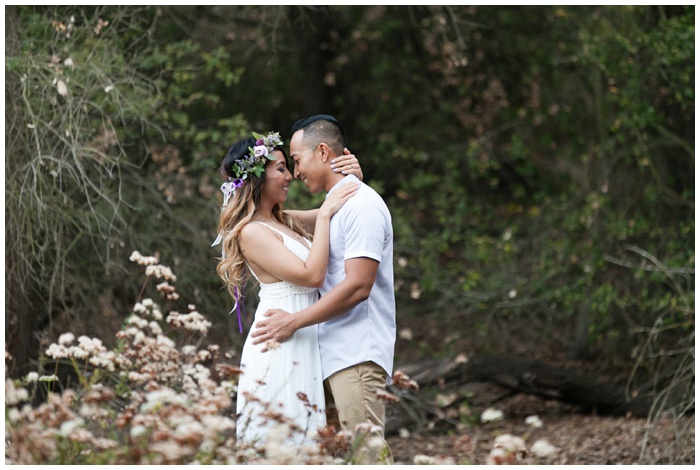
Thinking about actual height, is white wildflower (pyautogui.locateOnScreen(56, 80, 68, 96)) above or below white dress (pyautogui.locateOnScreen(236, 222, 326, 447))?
above

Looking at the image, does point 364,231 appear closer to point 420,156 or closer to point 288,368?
point 288,368

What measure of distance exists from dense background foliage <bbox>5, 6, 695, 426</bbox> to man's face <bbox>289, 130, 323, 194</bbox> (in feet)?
5.57

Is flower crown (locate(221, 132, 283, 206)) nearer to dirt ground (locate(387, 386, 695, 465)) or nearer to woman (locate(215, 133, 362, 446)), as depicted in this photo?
woman (locate(215, 133, 362, 446))

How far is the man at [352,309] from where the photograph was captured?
3695 millimetres

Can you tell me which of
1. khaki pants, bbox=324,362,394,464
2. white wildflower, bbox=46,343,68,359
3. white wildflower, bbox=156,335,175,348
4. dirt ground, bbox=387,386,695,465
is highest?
white wildflower, bbox=46,343,68,359

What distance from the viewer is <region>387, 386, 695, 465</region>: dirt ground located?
21.6 ft

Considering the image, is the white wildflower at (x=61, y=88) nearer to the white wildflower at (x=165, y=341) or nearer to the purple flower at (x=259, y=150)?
the purple flower at (x=259, y=150)

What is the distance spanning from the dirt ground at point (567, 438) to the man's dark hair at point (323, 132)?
2.86 metres

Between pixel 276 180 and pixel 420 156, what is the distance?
18.3 feet

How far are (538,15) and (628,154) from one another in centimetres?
309

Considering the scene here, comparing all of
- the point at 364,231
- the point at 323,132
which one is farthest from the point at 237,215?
the point at 364,231

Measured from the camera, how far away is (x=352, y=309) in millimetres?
3836

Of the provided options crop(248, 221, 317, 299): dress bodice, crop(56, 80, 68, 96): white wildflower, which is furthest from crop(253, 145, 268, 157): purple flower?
crop(56, 80, 68, 96): white wildflower

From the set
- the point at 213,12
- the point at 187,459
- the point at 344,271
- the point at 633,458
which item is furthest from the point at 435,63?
the point at 187,459
